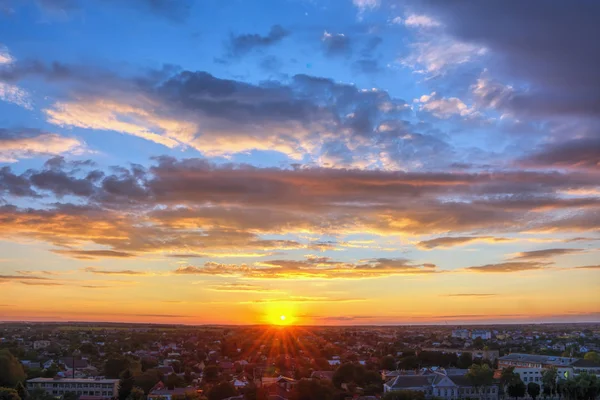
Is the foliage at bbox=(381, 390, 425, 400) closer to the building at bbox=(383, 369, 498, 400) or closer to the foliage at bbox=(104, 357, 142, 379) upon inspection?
the building at bbox=(383, 369, 498, 400)

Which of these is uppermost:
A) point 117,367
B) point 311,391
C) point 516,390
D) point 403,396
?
point 117,367

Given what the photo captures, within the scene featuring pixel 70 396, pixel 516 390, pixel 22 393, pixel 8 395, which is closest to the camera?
pixel 8 395

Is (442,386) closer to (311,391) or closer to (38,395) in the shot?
(311,391)

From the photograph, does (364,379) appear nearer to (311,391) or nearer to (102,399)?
(311,391)

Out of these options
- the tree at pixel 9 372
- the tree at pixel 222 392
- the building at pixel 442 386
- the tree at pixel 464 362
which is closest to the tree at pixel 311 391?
the tree at pixel 222 392

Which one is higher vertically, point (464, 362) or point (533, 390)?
point (464, 362)

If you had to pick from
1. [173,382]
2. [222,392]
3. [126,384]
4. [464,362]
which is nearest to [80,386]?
[126,384]

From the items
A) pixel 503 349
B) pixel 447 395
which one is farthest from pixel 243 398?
pixel 503 349

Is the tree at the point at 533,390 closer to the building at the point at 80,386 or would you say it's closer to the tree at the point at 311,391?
the tree at the point at 311,391

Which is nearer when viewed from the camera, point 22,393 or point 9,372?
point 22,393
